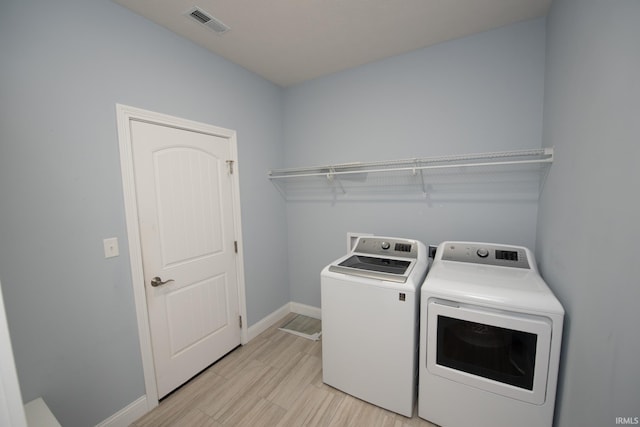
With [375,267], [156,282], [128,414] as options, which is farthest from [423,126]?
[128,414]

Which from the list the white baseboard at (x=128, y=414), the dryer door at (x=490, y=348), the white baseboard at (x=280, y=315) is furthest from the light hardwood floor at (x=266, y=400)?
the dryer door at (x=490, y=348)

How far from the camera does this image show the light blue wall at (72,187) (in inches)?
46.5

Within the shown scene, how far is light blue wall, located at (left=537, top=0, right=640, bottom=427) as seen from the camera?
2.51ft

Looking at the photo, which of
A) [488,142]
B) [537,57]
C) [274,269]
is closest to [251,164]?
[274,269]

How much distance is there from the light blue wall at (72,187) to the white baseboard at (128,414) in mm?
37

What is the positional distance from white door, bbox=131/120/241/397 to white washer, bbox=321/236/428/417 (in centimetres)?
103

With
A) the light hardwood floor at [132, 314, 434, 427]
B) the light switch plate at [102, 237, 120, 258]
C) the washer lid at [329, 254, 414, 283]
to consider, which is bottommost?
the light hardwood floor at [132, 314, 434, 427]

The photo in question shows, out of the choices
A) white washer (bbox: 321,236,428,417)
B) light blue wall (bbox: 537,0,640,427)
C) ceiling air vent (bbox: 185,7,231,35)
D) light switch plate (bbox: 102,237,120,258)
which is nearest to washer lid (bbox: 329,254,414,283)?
white washer (bbox: 321,236,428,417)

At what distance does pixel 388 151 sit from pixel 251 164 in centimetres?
136

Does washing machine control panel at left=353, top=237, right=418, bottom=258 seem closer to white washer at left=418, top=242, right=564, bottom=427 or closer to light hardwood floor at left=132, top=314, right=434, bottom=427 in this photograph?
white washer at left=418, top=242, right=564, bottom=427

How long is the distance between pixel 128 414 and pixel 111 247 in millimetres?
1105

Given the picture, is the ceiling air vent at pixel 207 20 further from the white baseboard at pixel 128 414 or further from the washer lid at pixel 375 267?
the white baseboard at pixel 128 414

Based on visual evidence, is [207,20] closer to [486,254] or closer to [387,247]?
[387,247]

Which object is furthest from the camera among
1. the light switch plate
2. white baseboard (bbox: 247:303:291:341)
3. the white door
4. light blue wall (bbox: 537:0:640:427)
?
white baseboard (bbox: 247:303:291:341)
